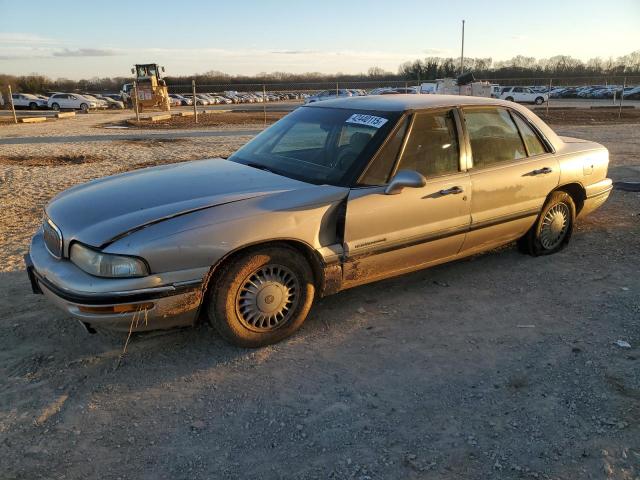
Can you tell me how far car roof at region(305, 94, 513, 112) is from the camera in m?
4.18

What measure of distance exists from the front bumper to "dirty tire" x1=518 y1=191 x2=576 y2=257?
346 centimetres

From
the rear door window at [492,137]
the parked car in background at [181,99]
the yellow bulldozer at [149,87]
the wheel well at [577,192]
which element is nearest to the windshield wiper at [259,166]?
the rear door window at [492,137]

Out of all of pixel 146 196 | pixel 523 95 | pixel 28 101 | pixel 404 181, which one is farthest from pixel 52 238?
pixel 523 95

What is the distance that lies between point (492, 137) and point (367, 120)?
1212 mm

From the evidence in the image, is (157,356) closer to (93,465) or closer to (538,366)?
(93,465)

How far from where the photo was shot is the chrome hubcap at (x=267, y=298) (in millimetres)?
3391

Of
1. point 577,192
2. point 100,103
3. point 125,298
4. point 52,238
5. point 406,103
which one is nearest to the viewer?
point 125,298

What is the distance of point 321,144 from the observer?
4.26m

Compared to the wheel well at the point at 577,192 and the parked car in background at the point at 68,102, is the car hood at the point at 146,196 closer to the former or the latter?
the wheel well at the point at 577,192

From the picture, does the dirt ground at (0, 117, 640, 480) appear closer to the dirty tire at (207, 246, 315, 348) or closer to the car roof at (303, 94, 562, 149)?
the dirty tire at (207, 246, 315, 348)

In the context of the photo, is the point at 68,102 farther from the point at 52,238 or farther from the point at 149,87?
the point at 52,238

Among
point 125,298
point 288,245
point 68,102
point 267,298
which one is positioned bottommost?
point 267,298

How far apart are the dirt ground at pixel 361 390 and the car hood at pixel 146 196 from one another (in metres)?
0.87

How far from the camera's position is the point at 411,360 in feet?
11.1
